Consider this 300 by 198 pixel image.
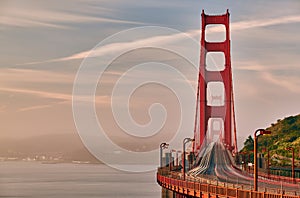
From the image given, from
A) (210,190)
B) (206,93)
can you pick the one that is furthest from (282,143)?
(210,190)

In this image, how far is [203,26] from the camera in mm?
143500

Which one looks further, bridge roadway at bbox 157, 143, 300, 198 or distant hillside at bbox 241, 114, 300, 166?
distant hillside at bbox 241, 114, 300, 166

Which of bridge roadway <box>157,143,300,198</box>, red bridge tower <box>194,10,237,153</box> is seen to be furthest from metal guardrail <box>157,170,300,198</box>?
red bridge tower <box>194,10,237,153</box>

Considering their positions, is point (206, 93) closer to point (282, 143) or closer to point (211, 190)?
point (282, 143)

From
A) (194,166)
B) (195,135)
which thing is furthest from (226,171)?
(195,135)

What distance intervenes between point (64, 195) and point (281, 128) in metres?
58.7

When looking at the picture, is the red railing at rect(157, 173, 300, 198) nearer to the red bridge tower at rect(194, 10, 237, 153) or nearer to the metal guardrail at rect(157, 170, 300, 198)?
the metal guardrail at rect(157, 170, 300, 198)

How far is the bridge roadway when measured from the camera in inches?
1917

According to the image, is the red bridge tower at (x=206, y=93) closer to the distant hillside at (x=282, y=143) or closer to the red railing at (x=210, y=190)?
the distant hillside at (x=282, y=143)

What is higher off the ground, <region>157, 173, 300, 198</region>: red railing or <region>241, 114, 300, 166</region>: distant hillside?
<region>241, 114, 300, 166</region>: distant hillside

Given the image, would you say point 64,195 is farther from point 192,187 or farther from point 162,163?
point 192,187

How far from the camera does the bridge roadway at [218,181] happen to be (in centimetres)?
4869

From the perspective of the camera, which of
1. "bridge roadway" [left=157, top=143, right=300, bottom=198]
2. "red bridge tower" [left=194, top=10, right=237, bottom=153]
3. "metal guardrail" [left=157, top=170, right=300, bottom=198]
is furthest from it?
"red bridge tower" [left=194, top=10, right=237, bottom=153]

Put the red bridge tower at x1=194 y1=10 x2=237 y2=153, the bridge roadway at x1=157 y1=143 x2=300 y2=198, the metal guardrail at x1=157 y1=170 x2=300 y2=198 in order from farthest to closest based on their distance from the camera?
1. the red bridge tower at x1=194 y1=10 x2=237 y2=153
2. the bridge roadway at x1=157 y1=143 x2=300 y2=198
3. the metal guardrail at x1=157 y1=170 x2=300 y2=198
